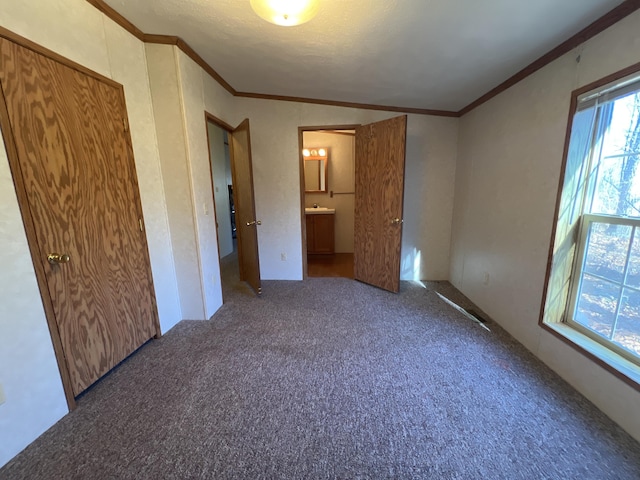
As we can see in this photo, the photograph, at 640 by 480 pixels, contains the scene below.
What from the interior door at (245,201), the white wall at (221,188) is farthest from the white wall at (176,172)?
the white wall at (221,188)

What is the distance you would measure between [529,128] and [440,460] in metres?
2.37

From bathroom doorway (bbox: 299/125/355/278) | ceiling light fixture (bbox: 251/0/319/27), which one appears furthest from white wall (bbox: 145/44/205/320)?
bathroom doorway (bbox: 299/125/355/278)

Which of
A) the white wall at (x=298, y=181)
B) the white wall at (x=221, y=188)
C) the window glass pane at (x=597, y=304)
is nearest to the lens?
the window glass pane at (x=597, y=304)

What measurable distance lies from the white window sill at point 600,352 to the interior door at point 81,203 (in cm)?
310

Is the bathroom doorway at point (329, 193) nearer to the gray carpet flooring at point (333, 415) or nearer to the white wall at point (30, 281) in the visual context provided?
the gray carpet flooring at point (333, 415)

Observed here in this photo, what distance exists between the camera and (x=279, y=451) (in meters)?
1.24

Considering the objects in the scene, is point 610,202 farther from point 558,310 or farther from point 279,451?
point 279,451

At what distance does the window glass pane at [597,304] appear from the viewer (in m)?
1.53

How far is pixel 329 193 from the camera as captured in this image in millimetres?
4887

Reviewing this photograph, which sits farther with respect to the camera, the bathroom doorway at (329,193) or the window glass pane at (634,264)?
the bathroom doorway at (329,193)

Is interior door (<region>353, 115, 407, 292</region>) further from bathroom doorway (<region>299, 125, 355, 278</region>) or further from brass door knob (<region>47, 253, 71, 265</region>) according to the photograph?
brass door knob (<region>47, 253, 71, 265</region>)

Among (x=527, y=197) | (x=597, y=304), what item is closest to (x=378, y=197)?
(x=527, y=197)

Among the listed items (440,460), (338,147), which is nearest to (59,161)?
(440,460)

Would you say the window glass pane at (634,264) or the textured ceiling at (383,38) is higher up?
the textured ceiling at (383,38)
